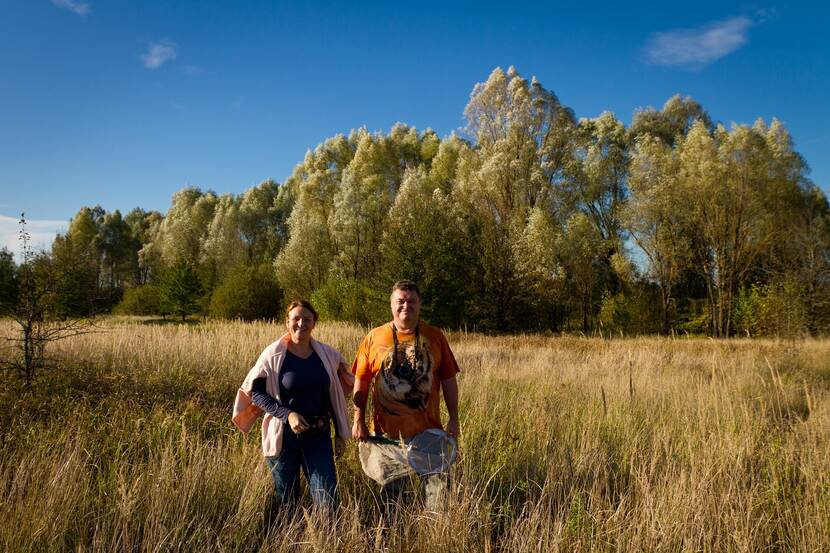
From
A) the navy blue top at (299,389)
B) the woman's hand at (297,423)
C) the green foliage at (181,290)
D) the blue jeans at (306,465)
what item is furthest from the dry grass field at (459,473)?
the green foliage at (181,290)

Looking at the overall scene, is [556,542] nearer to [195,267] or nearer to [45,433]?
[45,433]

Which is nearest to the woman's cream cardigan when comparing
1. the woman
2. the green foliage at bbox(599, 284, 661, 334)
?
the woman

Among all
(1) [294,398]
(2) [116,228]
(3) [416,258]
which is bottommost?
(1) [294,398]

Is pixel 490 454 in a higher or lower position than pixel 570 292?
lower

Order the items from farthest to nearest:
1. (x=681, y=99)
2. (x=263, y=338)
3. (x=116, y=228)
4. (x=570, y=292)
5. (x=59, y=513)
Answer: (x=116, y=228)
(x=681, y=99)
(x=570, y=292)
(x=263, y=338)
(x=59, y=513)

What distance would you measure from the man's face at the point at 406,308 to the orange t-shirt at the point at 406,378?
0.07 metres

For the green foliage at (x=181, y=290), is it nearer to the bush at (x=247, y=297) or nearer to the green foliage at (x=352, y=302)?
the bush at (x=247, y=297)

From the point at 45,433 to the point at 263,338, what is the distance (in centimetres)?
538

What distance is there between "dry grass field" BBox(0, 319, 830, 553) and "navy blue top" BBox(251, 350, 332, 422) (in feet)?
1.99

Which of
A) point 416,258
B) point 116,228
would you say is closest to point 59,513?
point 416,258

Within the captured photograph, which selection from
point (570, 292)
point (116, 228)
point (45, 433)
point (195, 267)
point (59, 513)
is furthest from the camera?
point (116, 228)

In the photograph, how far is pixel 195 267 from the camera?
4116 cm

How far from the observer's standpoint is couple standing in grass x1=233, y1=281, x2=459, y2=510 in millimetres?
2732

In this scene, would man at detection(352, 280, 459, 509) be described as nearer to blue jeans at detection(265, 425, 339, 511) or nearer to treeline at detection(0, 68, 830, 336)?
blue jeans at detection(265, 425, 339, 511)
